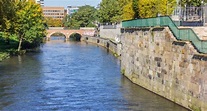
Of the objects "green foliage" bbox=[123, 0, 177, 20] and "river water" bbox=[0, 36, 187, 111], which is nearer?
"river water" bbox=[0, 36, 187, 111]

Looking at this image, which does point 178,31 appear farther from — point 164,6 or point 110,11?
point 110,11

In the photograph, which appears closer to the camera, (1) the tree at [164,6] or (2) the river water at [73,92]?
(2) the river water at [73,92]

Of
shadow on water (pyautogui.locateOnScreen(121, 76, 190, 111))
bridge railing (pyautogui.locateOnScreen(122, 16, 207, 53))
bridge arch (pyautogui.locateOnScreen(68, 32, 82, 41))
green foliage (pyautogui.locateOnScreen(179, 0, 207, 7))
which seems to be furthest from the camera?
bridge arch (pyautogui.locateOnScreen(68, 32, 82, 41))

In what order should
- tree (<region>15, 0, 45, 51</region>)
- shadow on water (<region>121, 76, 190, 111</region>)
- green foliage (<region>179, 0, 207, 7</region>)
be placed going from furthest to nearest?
tree (<region>15, 0, 45, 51</region>) → green foliage (<region>179, 0, 207, 7</region>) → shadow on water (<region>121, 76, 190, 111</region>)

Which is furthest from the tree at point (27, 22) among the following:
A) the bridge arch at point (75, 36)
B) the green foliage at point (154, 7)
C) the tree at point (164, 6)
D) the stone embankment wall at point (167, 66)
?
the bridge arch at point (75, 36)

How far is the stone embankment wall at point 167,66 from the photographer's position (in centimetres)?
2188

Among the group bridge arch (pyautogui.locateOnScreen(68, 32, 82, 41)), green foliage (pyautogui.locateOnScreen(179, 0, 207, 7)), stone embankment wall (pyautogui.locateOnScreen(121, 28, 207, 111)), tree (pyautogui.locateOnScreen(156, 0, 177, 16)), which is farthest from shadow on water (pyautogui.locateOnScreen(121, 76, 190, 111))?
bridge arch (pyautogui.locateOnScreen(68, 32, 82, 41))

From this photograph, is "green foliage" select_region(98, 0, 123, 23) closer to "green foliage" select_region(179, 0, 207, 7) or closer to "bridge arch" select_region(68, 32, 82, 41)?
"bridge arch" select_region(68, 32, 82, 41)

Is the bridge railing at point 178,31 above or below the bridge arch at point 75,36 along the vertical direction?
above

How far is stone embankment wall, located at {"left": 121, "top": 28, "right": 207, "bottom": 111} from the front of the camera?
861 inches

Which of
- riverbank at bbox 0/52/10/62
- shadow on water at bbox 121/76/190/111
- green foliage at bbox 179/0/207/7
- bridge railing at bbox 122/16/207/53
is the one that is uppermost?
green foliage at bbox 179/0/207/7

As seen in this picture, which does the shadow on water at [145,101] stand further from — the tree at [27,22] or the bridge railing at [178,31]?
the tree at [27,22]

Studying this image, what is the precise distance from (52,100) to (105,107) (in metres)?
4.29

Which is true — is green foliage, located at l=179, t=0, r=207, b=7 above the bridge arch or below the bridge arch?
above
